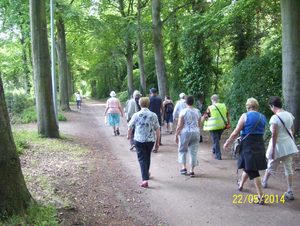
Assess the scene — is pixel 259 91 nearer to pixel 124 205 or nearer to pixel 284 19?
pixel 284 19

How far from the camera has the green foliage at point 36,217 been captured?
12.0ft

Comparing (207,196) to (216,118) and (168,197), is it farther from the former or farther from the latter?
(216,118)

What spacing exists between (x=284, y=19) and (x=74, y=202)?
840 centimetres

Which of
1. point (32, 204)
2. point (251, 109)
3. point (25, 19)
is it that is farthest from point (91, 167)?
point (25, 19)

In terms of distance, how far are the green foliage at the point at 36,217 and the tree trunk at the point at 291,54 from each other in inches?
318

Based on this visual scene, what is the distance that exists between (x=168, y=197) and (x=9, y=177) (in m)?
2.95

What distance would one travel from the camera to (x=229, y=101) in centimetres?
1221

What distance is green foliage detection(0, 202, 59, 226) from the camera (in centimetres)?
364

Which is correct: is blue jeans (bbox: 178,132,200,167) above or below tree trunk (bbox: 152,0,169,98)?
below

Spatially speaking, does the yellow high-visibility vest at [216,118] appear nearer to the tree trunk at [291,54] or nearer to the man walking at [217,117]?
the man walking at [217,117]

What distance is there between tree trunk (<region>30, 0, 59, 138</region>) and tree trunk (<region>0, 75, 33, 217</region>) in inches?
260

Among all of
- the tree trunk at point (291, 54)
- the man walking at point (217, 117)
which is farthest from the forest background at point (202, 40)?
the man walking at point (217, 117)

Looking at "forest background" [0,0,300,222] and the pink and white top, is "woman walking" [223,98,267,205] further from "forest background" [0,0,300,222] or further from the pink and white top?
the pink and white top
